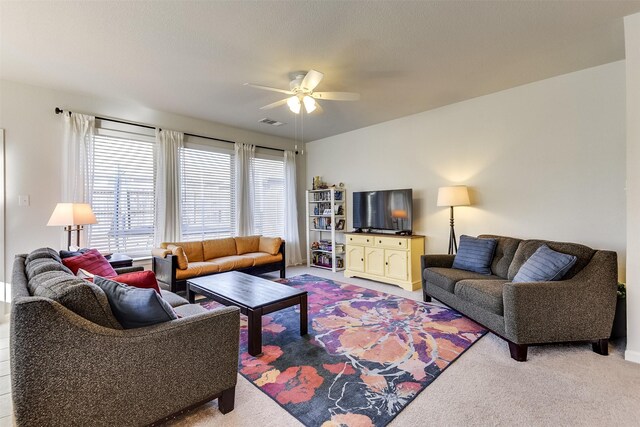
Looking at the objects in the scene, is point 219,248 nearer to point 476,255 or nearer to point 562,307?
point 476,255

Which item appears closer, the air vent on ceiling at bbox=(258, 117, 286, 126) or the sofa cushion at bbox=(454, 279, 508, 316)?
the sofa cushion at bbox=(454, 279, 508, 316)

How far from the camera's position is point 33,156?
3.47 metres

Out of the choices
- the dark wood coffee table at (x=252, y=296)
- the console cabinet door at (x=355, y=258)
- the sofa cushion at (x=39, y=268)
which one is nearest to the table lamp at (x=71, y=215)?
the dark wood coffee table at (x=252, y=296)

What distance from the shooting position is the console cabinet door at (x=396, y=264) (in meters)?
4.34

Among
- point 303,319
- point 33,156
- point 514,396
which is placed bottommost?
point 514,396

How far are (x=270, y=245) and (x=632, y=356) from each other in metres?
4.32

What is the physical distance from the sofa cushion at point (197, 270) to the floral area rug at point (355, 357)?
1.50 feet

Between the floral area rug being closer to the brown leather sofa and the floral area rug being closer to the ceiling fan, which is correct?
the brown leather sofa

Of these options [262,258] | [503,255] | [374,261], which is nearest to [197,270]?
[262,258]

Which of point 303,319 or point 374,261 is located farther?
point 374,261

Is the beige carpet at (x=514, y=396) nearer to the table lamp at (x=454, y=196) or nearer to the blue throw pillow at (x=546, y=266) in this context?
the blue throw pillow at (x=546, y=266)

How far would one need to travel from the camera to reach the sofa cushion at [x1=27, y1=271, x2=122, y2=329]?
4.31 ft

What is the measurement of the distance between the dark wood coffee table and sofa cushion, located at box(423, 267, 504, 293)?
156 cm

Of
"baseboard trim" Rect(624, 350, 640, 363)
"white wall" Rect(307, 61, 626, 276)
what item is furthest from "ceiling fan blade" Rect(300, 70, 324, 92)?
"baseboard trim" Rect(624, 350, 640, 363)
